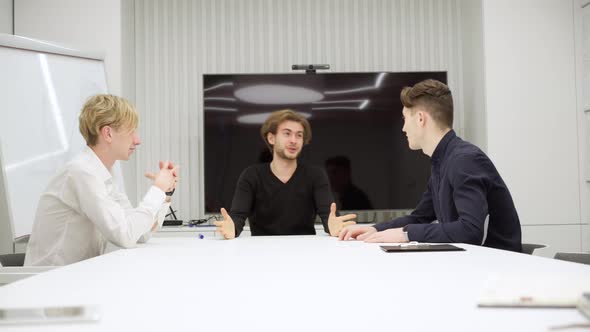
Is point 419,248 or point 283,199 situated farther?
point 283,199

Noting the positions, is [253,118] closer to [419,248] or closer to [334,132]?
[334,132]

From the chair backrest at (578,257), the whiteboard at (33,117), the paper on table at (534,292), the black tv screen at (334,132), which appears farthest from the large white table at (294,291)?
the black tv screen at (334,132)

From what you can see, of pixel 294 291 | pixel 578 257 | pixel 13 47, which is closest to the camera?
pixel 294 291

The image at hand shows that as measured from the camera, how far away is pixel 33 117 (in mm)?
2936

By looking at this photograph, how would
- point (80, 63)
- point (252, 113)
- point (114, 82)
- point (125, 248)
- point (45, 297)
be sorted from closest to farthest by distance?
1. point (45, 297)
2. point (125, 248)
3. point (80, 63)
4. point (114, 82)
5. point (252, 113)

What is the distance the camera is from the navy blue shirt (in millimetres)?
1768

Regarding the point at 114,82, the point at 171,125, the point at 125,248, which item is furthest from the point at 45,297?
the point at 171,125

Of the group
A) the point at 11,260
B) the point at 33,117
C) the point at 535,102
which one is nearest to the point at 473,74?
the point at 535,102

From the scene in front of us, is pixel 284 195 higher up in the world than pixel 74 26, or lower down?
lower down

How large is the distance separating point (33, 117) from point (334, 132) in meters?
2.02

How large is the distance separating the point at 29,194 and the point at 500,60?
3.16 metres

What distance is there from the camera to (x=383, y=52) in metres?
4.34

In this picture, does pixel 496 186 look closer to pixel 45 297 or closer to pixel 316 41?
pixel 45 297

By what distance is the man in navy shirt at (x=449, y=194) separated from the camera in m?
1.78
